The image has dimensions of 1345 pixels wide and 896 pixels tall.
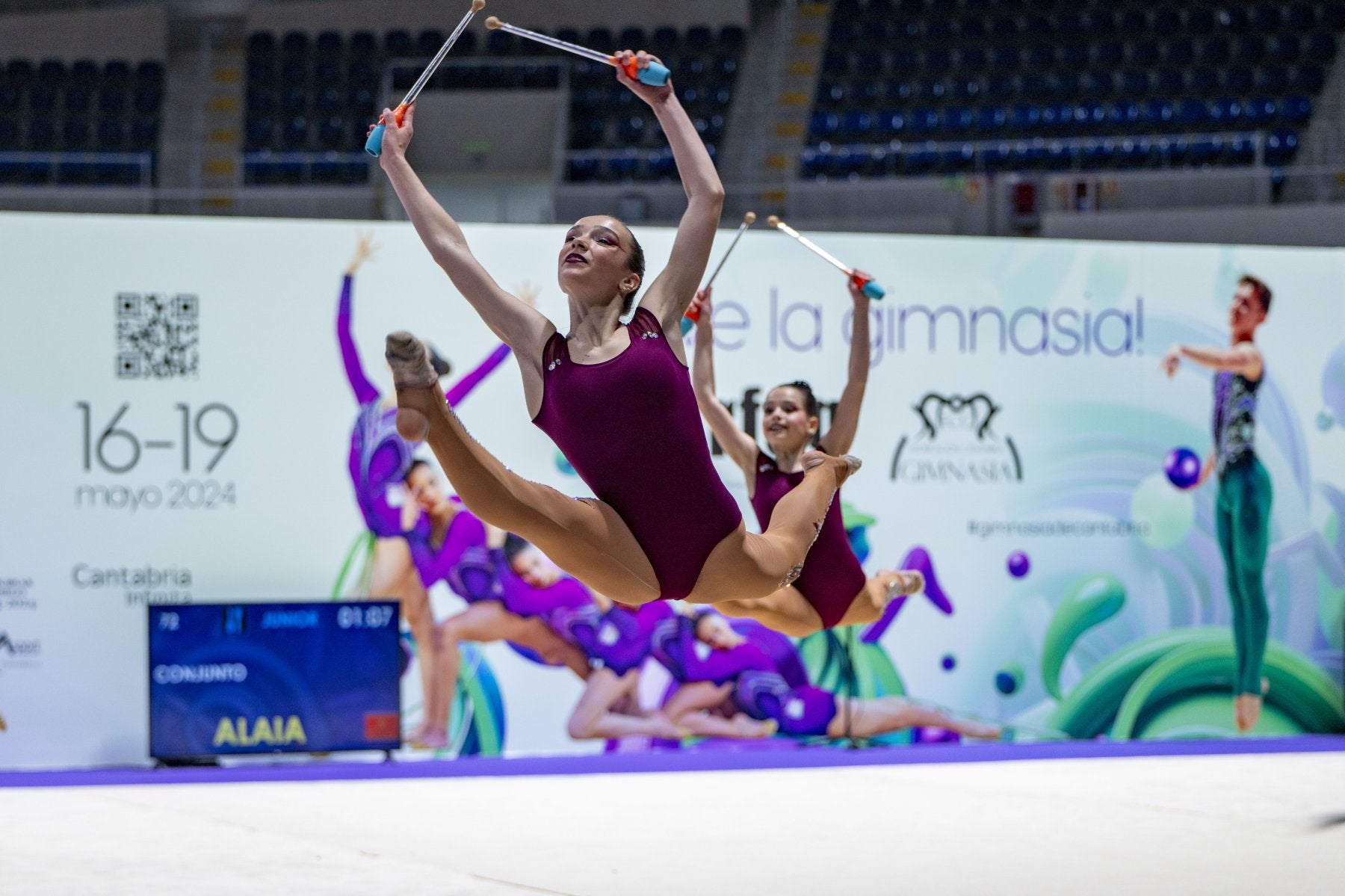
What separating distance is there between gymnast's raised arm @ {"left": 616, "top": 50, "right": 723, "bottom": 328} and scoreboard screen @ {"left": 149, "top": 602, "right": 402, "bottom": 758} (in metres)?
3.85

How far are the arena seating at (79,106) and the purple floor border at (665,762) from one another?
25.8 ft

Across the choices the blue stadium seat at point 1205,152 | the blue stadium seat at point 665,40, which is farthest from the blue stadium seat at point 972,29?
the blue stadium seat at point 1205,152

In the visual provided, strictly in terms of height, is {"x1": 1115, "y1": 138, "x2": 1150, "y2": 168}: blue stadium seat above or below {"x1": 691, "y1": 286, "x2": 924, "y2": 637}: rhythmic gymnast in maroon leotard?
above

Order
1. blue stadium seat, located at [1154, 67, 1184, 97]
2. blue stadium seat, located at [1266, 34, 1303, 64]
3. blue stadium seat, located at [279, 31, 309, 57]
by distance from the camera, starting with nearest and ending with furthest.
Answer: blue stadium seat, located at [1154, 67, 1184, 97] → blue stadium seat, located at [1266, 34, 1303, 64] → blue stadium seat, located at [279, 31, 309, 57]

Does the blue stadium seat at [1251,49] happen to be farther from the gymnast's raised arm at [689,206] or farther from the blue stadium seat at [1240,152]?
the gymnast's raised arm at [689,206]

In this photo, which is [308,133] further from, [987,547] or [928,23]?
[987,547]

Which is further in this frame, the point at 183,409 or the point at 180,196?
the point at 180,196

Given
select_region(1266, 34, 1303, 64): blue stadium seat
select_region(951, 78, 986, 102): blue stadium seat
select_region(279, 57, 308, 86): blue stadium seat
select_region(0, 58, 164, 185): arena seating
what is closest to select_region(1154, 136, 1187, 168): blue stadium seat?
select_region(951, 78, 986, 102): blue stadium seat

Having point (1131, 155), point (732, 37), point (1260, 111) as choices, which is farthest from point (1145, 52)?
point (732, 37)

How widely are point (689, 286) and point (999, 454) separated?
443 centimetres

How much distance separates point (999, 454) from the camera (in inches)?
297

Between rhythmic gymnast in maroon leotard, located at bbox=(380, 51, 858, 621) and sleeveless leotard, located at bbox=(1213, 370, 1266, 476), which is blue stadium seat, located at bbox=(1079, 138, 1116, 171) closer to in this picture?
sleeveless leotard, located at bbox=(1213, 370, 1266, 476)

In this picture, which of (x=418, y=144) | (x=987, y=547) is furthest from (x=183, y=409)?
(x=418, y=144)

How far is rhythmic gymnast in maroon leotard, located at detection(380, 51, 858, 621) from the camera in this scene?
329 cm
